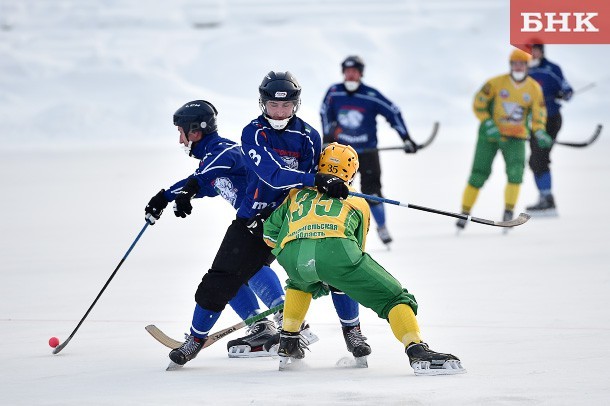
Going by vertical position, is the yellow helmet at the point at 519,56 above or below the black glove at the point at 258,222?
above

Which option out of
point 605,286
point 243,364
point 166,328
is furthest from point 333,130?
point 243,364

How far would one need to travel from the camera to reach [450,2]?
1503 inches

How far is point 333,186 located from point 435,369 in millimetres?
783

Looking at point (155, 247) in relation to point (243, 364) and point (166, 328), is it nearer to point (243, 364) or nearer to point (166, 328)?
point (166, 328)

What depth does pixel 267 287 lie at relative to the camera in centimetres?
548

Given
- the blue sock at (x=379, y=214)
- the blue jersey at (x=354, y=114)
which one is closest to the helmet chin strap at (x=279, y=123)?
the blue sock at (x=379, y=214)

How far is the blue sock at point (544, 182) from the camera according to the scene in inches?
474

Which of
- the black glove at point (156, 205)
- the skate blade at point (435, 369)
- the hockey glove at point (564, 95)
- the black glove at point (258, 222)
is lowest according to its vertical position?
the skate blade at point (435, 369)

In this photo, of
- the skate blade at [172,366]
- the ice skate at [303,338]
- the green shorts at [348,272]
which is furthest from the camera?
the ice skate at [303,338]

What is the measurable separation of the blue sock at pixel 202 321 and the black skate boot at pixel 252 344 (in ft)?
0.84

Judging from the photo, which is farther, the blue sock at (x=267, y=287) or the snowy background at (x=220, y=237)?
the blue sock at (x=267, y=287)

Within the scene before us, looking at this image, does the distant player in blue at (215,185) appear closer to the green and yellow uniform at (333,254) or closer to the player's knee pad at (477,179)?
the green and yellow uniform at (333,254)

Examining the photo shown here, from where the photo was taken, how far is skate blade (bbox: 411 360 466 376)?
182 inches

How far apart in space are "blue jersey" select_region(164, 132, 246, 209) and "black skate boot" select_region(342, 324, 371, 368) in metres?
0.84
